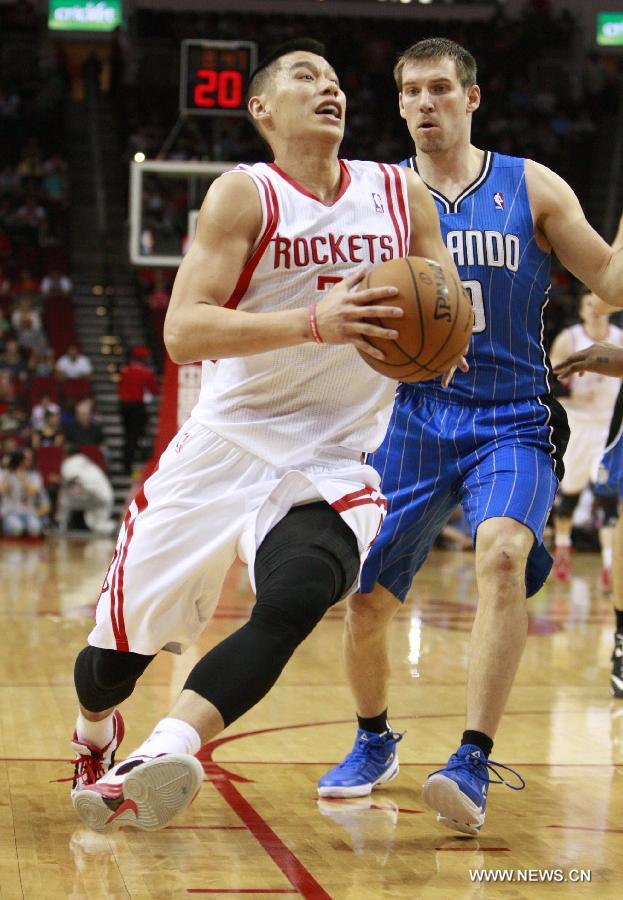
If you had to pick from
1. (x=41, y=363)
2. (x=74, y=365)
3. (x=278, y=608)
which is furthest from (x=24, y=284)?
(x=278, y=608)

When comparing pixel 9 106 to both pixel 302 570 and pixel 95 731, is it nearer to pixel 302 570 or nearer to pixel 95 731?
pixel 95 731

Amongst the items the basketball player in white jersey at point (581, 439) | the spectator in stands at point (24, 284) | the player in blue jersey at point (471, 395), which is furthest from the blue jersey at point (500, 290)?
the spectator in stands at point (24, 284)

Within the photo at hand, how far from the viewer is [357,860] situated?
10.8ft

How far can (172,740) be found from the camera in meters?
2.67

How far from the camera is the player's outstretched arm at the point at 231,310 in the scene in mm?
2871

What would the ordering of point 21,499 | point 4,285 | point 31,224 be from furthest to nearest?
point 31,224
point 4,285
point 21,499

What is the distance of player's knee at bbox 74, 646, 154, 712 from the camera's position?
11.0ft

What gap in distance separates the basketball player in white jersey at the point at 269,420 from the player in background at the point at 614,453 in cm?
89

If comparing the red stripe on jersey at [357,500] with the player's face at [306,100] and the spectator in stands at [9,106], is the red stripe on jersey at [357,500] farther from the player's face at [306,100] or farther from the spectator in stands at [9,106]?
the spectator in stands at [9,106]

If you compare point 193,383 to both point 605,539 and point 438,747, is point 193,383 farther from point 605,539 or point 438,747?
point 438,747

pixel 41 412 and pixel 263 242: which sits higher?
pixel 263 242

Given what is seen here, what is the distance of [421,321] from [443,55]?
1549 mm

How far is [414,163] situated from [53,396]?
488 inches

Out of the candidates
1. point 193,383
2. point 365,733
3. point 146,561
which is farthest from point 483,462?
point 193,383
